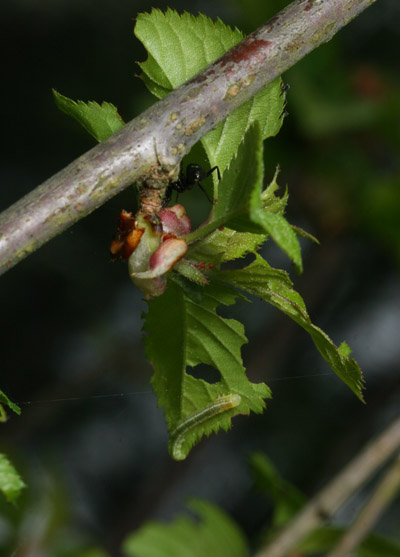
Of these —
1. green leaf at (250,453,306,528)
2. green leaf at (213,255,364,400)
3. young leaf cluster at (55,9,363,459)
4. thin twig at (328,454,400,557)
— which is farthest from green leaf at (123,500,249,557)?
green leaf at (213,255,364,400)

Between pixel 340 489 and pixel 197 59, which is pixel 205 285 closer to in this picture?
pixel 197 59

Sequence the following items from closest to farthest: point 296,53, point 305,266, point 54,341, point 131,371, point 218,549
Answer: point 296,53 → point 218,549 → point 305,266 → point 131,371 → point 54,341

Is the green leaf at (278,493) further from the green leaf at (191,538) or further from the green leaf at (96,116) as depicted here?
the green leaf at (96,116)

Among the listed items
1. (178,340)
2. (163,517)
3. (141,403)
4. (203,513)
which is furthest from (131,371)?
(178,340)

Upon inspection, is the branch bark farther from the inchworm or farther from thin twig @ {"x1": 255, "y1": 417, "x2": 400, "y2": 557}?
thin twig @ {"x1": 255, "y1": 417, "x2": 400, "y2": 557}

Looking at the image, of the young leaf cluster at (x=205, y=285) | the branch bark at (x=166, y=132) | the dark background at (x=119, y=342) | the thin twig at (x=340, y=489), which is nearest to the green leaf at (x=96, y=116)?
the young leaf cluster at (x=205, y=285)

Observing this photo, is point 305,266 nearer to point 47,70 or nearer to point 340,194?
point 340,194
